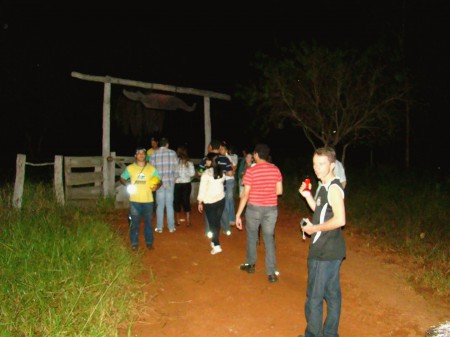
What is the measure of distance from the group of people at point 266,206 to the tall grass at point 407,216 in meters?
1.89

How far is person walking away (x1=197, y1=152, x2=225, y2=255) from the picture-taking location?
7152 millimetres

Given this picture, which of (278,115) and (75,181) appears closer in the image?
(75,181)

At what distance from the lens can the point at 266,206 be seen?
233 inches

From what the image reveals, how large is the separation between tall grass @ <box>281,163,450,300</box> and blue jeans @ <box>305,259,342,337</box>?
95.4 inches

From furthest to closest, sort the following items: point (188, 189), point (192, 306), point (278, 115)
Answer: point (278, 115) → point (188, 189) → point (192, 306)

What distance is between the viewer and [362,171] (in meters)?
15.7

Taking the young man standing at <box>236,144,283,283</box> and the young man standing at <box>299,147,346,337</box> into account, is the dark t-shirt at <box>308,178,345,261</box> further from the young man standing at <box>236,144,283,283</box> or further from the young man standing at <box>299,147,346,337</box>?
the young man standing at <box>236,144,283,283</box>

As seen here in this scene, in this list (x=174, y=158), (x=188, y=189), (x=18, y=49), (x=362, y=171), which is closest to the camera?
(x=174, y=158)

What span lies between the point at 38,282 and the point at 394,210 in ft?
26.7

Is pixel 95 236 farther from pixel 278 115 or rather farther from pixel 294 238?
pixel 278 115

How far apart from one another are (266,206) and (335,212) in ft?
6.90

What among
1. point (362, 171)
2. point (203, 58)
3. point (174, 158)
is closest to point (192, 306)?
point (174, 158)

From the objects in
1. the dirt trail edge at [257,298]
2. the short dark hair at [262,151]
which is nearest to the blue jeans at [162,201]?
the dirt trail edge at [257,298]

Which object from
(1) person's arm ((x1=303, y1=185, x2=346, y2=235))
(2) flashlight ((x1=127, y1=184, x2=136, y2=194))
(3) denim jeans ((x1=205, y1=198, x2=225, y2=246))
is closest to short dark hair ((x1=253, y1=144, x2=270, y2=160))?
(3) denim jeans ((x1=205, y1=198, x2=225, y2=246))
